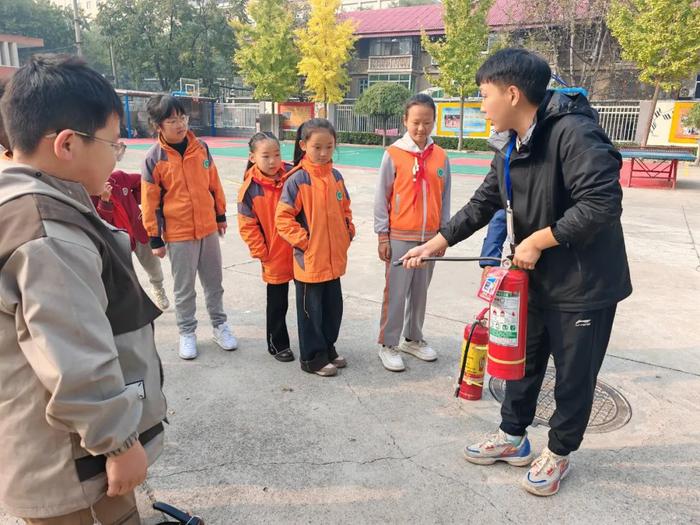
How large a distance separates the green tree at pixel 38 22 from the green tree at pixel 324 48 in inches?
1277

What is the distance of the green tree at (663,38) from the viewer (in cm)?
1489

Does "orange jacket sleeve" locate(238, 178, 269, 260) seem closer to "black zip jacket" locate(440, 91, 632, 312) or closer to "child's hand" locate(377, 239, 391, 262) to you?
"child's hand" locate(377, 239, 391, 262)

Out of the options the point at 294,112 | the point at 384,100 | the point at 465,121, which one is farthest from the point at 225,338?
the point at 294,112

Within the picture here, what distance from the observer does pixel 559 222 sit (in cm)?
198

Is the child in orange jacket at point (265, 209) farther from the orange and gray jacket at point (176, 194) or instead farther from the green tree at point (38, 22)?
the green tree at point (38, 22)

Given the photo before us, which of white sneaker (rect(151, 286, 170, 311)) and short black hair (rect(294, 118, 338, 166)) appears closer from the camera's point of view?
short black hair (rect(294, 118, 338, 166))

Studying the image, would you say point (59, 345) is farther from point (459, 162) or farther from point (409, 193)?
point (459, 162)

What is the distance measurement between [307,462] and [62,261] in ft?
5.66

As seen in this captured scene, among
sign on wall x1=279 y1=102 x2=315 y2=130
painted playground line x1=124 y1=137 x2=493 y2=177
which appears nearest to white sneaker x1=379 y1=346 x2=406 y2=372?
painted playground line x1=124 y1=137 x2=493 y2=177

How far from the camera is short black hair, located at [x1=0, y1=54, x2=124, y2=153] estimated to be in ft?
4.11

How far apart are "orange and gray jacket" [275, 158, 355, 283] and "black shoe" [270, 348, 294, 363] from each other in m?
0.59

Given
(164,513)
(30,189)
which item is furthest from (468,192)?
(30,189)

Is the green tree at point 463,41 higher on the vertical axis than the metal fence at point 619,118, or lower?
higher

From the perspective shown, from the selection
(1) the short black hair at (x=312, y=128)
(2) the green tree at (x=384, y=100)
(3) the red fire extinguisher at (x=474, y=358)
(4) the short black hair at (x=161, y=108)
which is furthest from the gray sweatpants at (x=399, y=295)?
(2) the green tree at (x=384, y=100)
